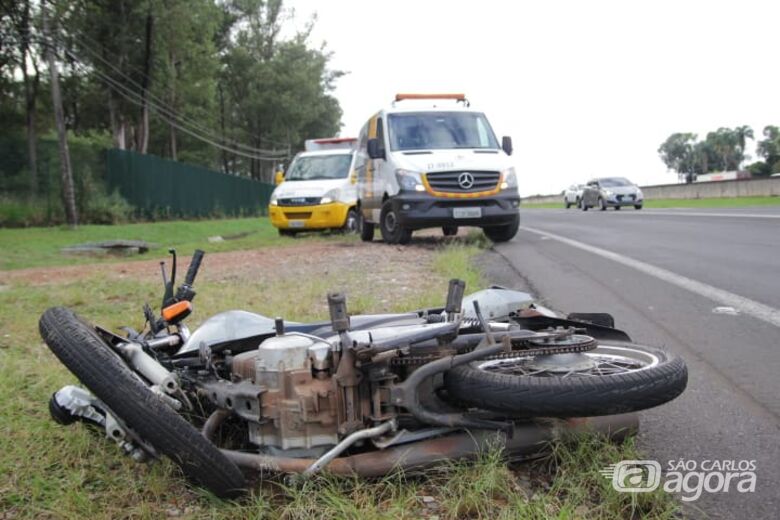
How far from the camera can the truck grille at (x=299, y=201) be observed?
15094 mm

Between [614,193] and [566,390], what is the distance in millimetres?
27900

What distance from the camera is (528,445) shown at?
247 centimetres

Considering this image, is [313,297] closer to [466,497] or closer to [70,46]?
[466,497]

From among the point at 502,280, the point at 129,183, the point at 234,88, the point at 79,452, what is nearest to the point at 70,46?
the point at 129,183

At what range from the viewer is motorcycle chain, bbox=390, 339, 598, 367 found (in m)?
2.45

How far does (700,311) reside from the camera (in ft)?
16.6

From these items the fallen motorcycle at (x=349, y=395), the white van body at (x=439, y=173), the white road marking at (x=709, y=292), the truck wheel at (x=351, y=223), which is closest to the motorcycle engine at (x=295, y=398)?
the fallen motorcycle at (x=349, y=395)

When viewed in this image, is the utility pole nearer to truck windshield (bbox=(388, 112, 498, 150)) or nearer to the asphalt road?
truck windshield (bbox=(388, 112, 498, 150))

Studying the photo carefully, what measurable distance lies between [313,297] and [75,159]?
18868 millimetres

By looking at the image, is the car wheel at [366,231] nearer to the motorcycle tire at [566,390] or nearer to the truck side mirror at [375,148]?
the truck side mirror at [375,148]

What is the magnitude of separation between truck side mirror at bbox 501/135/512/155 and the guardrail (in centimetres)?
2350

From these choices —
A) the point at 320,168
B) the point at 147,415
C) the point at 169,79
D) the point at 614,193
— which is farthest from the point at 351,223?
the point at 169,79

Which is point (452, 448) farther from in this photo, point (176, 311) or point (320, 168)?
point (320, 168)

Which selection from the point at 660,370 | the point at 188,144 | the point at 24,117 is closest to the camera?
the point at 660,370
